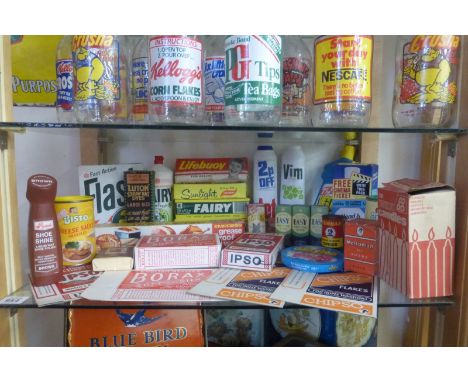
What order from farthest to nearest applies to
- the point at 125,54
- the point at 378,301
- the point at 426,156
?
the point at 426,156 < the point at 125,54 < the point at 378,301

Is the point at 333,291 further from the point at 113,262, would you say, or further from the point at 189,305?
the point at 113,262

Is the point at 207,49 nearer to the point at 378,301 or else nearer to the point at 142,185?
the point at 142,185

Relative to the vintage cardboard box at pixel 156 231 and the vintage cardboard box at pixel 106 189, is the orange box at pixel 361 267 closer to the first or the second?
the vintage cardboard box at pixel 156 231

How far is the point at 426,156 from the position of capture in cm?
90

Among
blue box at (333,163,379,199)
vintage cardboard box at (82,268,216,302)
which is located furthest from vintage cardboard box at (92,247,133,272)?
blue box at (333,163,379,199)

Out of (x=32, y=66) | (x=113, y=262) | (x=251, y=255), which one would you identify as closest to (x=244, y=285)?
(x=251, y=255)

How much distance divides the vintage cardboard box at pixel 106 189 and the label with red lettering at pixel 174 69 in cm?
28

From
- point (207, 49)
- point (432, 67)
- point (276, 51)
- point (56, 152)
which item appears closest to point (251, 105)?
point (276, 51)

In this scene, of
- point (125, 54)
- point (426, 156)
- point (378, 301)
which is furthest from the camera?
point (426, 156)

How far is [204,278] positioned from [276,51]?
→ 0.49 metres

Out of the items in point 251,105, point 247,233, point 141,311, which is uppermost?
point 251,105

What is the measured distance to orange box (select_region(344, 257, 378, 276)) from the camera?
2.32 ft

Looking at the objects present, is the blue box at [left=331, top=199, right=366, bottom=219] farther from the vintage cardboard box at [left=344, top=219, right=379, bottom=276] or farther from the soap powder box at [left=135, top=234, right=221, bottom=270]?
the soap powder box at [left=135, top=234, right=221, bottom=270]

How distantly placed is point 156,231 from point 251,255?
260 mm
